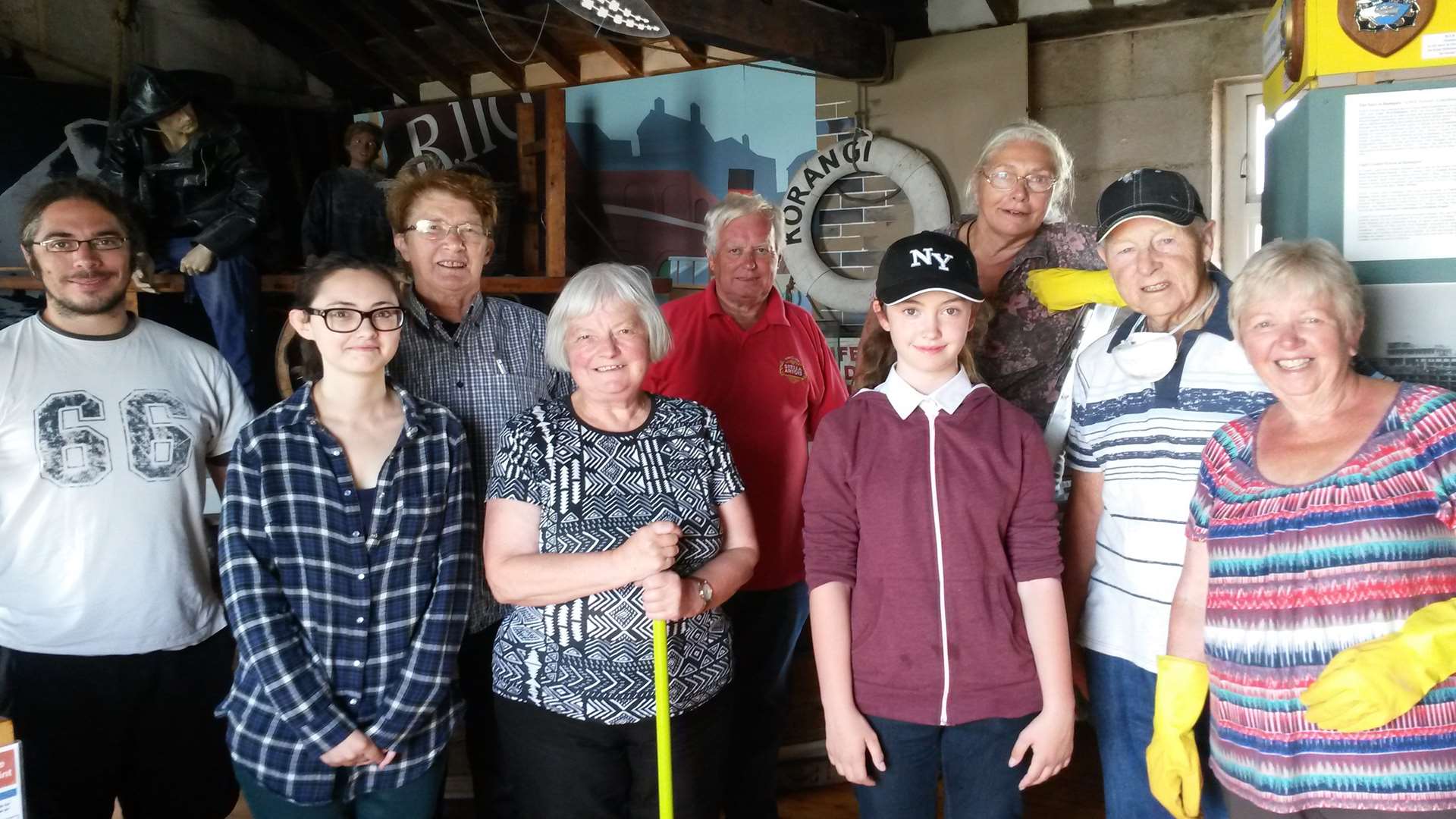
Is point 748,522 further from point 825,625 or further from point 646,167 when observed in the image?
point 646,167

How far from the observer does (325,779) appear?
1.80 meters

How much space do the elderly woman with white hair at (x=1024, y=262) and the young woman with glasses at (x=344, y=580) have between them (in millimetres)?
1284

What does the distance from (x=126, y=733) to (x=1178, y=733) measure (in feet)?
6.61

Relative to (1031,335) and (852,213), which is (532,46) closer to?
(852,213)

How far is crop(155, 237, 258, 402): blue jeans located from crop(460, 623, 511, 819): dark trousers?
307 cm

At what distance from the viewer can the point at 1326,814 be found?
1403 millimetres

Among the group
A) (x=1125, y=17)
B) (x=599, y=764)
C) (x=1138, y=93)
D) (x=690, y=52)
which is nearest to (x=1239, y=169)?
(x=1138, y=93)

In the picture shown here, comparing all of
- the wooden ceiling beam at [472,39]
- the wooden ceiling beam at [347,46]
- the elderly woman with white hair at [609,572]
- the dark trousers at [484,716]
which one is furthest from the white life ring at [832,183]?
the elderly woman with white hair at [609,572]

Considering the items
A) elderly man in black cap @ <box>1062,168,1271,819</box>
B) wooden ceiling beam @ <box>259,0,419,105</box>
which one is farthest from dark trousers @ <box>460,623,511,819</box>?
wooden ceiling beam @ <box>259,0,419,105</box>

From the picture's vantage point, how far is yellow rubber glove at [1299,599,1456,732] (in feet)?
4.29

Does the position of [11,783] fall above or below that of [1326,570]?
below

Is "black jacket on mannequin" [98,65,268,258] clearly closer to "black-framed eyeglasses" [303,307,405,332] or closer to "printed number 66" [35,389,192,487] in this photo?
"printed number 66" [35,389,192,487]

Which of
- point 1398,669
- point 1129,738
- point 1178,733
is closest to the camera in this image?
point 1398,669

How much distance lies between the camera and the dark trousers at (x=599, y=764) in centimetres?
181
